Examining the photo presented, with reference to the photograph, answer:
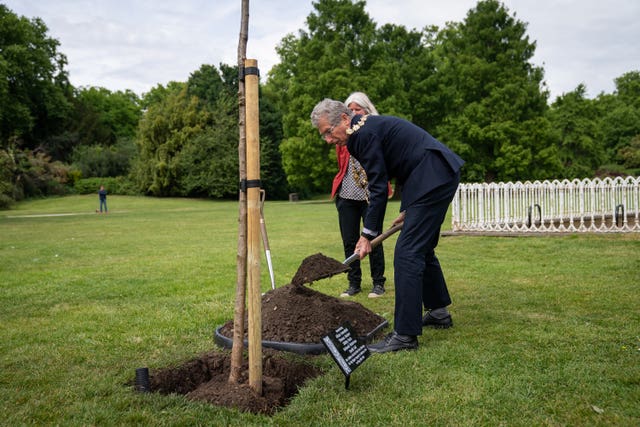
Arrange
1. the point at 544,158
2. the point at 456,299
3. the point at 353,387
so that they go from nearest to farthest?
the point at 353,387 → the point at 456,299 → the point at 544,158

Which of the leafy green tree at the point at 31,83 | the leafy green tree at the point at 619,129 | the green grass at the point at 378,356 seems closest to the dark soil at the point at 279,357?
the green grass at the point at 378,356

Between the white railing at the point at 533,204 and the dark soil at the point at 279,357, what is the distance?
8339mm

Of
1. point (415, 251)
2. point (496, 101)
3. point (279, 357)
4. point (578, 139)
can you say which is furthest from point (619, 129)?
point (279, 357)

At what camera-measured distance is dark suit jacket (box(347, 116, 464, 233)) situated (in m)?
3.91

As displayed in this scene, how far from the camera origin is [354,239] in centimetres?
595

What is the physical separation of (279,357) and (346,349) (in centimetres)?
76

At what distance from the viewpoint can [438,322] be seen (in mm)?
4523

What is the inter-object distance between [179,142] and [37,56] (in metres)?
12.8

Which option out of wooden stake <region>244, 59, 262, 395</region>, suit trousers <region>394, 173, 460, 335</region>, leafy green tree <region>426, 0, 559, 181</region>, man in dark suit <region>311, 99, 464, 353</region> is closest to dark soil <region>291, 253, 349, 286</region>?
man in dark suit <region>311, 99, 464, 353</region>

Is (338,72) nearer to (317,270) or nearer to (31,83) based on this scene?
(31,83)

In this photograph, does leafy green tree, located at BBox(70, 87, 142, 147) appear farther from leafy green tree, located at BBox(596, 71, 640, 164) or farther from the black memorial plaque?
the black memorial plaque

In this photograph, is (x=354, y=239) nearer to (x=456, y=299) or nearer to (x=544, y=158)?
(x=456, y=299)

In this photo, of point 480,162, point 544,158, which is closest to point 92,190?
point 480,162

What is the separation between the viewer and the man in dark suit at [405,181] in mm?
3842
